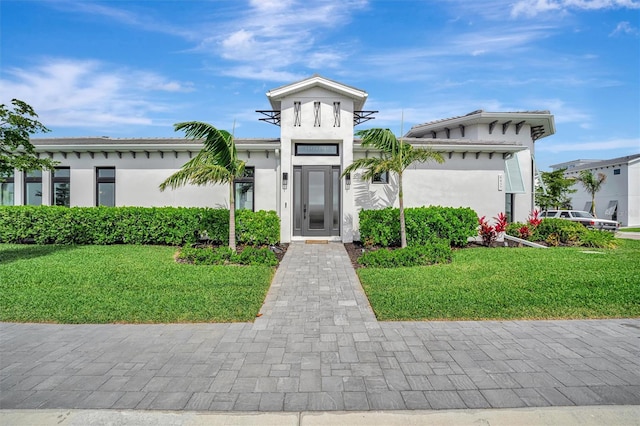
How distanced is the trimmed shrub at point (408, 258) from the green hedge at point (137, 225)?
4200 millimetres

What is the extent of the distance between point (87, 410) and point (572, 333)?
5.98 m

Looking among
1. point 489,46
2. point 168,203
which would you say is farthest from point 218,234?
point 489,46

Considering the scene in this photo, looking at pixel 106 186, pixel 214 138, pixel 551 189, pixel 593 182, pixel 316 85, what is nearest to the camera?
pixel 214 138

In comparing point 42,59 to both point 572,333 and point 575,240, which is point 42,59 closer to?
point 572,333

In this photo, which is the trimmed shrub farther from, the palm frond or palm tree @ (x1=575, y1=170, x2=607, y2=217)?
palm tree @ (x1=575, y1=170, x2=607, y2=217)

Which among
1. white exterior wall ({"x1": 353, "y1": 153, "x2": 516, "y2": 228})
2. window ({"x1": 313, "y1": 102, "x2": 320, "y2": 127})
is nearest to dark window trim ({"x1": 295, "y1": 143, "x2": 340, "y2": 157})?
window ({"x1": 313, "y1": 102, "x2": 320, "y2": 127})

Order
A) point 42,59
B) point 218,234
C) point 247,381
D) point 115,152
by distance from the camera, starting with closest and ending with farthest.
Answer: point 247,381 < point 42,59 < point 218,234 < point 115,152

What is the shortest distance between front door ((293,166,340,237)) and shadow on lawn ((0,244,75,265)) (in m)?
7.98

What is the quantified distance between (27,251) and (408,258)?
11.9 metres

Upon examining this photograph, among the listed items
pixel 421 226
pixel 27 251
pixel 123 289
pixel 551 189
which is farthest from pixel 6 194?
pixel 551 189

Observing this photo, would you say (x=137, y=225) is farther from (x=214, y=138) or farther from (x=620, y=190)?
(x=620, y=190)

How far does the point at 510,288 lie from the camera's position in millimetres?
6438

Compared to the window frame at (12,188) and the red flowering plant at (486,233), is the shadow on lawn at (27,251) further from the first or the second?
the red flowering plant at (486,233)

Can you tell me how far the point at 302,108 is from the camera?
12.6 meters
